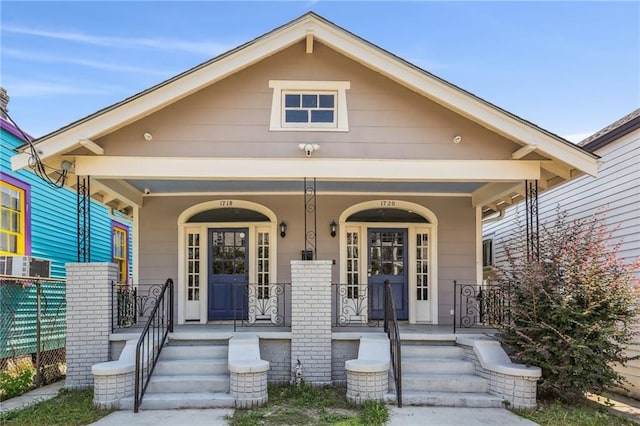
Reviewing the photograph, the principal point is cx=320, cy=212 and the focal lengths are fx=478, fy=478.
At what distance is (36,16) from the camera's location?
30.3ft

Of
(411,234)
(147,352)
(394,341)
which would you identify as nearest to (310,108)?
(411,234)

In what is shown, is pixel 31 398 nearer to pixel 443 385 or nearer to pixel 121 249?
pixel 443 385

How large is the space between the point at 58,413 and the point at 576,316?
663 cm

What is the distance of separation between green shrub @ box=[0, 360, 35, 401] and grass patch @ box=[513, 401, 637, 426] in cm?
695

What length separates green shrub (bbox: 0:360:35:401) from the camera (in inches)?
270

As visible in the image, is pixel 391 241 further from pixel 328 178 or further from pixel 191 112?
pixel 191 112

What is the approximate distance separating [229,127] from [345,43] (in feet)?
7.29

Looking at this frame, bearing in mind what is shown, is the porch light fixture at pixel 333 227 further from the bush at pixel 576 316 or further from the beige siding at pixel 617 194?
the bush at pixel 576 316

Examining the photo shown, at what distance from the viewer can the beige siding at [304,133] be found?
7422 millimetres

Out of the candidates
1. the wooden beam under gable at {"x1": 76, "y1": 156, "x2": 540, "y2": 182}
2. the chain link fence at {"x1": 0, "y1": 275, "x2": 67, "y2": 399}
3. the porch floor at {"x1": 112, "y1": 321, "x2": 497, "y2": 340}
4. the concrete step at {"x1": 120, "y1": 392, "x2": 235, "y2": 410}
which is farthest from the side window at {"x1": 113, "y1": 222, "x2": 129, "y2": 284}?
the concrete step at {"x1": 120, "y1": 392, "x2": 235, "y2": 410}

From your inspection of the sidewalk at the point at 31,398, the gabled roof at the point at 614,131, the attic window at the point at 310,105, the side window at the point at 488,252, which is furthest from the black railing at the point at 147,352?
the side window at the point at 488,252

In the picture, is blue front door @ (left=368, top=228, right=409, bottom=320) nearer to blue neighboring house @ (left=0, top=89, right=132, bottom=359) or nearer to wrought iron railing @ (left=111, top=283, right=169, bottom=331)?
wrought iron railing @ (left=111, top=283, right=169, bottom=331)

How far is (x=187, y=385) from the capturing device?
20.8 feet

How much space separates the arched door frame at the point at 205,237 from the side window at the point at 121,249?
21.4 ft
